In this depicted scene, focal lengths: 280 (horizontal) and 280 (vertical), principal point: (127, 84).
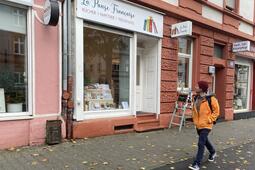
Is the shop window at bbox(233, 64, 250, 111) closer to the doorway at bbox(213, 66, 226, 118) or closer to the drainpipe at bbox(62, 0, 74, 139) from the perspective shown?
the doorway at bbox(213, 66, 226, 118)

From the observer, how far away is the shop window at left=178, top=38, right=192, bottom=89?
33.3ft

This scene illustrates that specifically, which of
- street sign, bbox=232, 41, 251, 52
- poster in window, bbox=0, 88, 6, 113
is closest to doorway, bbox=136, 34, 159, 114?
poster in window, bbox=0, 88, 6, 113

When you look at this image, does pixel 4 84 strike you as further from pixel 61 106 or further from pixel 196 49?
pixel 196 49

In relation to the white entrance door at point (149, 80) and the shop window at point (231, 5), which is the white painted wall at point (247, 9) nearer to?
the shop window at point (231, 5)

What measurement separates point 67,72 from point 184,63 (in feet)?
17.1

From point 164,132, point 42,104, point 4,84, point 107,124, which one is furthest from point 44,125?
point 164,132

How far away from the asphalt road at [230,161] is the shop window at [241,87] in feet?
24.4

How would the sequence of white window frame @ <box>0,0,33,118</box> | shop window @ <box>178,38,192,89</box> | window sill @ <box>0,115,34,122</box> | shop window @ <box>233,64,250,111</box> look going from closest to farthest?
window sill @ <box>0,115,34,122</box> < white window frame @ <box>0,0,33,118</box> < shop window @ <box>178,38,192,89</box> < shop window @ <box>233,64,250,111</box>

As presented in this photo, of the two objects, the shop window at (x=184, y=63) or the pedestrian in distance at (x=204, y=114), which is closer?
the pedestrian in distance at (x=204, y=114)

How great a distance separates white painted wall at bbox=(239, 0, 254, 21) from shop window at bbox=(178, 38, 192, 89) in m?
4.44

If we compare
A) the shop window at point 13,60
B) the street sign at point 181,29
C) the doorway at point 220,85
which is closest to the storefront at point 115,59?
the street sign at point 181,29

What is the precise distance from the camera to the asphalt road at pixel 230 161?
5.29 m

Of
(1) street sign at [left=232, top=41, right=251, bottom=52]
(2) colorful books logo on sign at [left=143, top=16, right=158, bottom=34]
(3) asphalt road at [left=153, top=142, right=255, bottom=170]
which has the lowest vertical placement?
(3) asphalt road at [left=153, top=142, right=255, bottom=170]

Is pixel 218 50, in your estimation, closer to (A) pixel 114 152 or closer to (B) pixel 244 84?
(B) pixel 244 84
